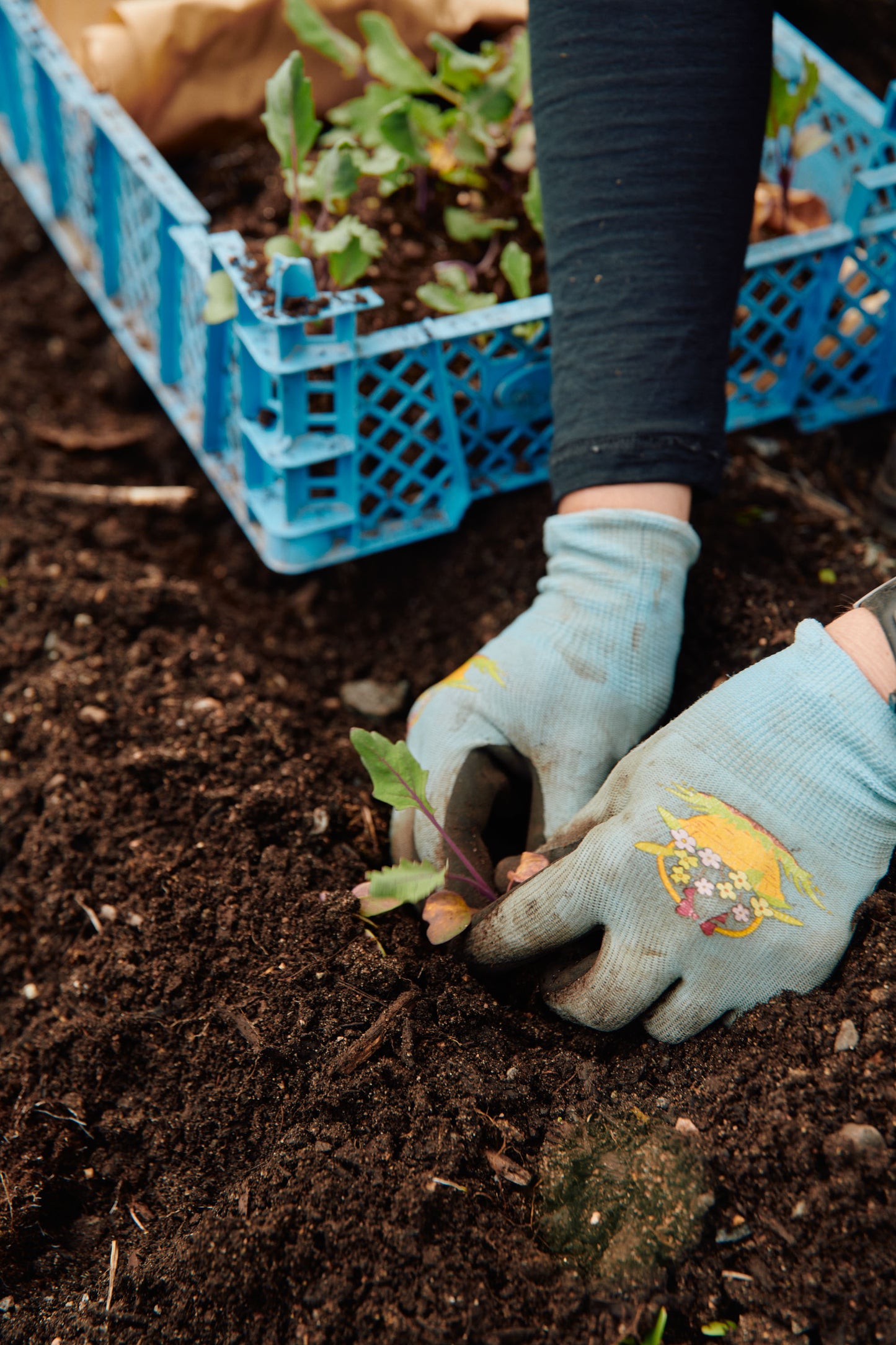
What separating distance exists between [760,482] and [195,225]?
44.8 inches

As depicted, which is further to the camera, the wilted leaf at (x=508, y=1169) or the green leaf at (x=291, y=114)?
the green leaf at (x=291, y=114)

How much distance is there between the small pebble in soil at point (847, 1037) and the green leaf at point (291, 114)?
1.52 meters

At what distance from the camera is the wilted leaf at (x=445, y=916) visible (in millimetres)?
1222

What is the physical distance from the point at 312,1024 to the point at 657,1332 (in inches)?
19.7

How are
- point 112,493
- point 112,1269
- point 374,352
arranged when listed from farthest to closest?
point 112,493 → point 374,352 → point 112,1269

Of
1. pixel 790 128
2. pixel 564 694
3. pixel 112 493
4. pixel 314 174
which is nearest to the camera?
pixel 564 694

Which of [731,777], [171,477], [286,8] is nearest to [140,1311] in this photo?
[731,777]

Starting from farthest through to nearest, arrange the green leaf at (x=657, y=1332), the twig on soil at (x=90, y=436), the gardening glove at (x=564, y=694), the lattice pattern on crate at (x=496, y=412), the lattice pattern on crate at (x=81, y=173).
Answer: the twig on soil at (x=90, y=436), the lattice pattern on crate at (x=81, y=173), the lattice pattern on crate at (x=496, y=412), the gardening glove at (x=564, y=694), the green leaf at (x=657, y=1332)

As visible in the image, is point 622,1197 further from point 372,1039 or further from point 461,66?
point 461,66

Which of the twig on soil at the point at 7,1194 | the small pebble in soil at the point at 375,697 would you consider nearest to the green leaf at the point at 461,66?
the small pebble in soil at the point at 375,697

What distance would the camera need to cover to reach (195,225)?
1.71 meters

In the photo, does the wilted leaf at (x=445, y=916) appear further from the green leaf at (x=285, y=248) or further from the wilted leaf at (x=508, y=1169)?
the green leaf at (x=285, y=248)

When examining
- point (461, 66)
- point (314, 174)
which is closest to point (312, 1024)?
point (314, 174)

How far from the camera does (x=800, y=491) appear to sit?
1.93m
